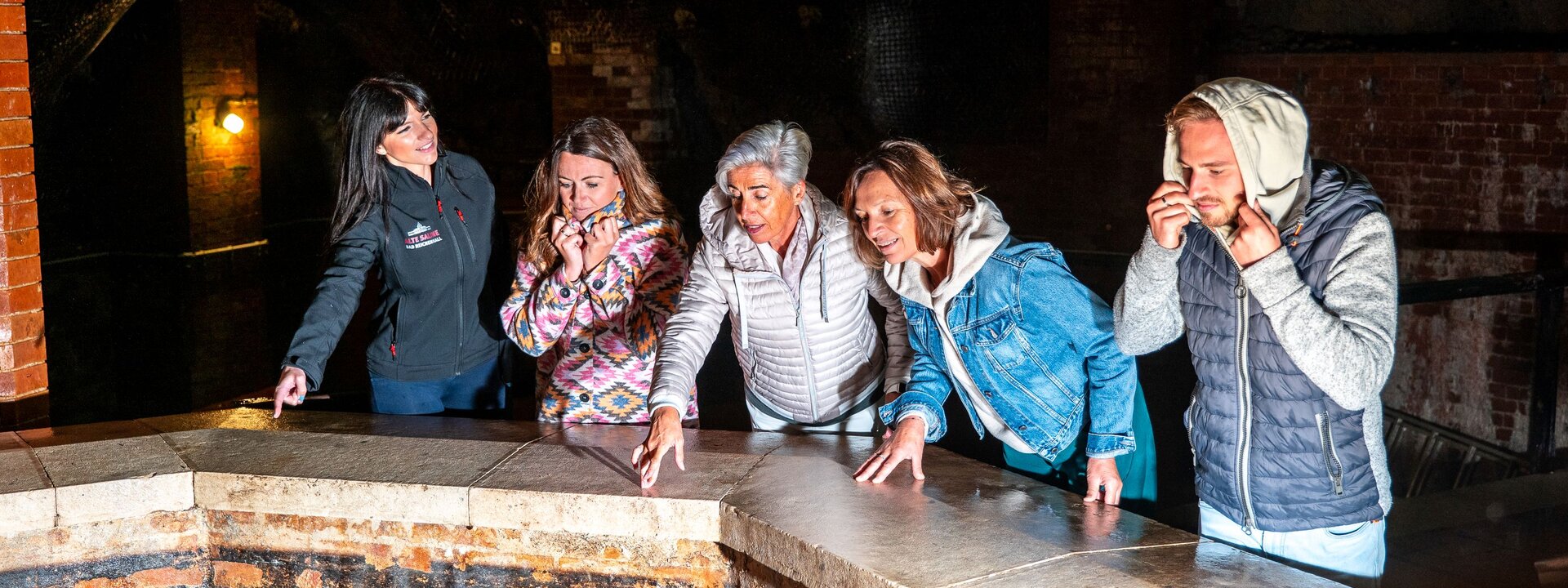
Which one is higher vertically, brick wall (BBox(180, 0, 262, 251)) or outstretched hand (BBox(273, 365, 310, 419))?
brick wall (BBox(180, 0, 262, 251))

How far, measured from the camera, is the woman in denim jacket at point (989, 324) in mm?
2715

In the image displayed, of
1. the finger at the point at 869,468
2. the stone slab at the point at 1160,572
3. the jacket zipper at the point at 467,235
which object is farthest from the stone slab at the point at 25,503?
the stone slab at the point at 1160,572

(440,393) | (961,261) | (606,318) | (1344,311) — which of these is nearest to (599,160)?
(606,318)

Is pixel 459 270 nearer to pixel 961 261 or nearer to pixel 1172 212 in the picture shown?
pixel 961 261

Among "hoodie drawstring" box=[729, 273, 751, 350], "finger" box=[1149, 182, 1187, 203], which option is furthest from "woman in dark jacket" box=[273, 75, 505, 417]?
"finger" box=[1149, 182, 1187, 203]

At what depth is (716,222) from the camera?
3.12 m

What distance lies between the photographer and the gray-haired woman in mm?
2961

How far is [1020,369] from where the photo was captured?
109 inches

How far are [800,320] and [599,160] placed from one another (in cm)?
73

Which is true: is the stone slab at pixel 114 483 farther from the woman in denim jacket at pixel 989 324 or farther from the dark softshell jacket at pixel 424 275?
the woman in denim jacket at pixel 989 324

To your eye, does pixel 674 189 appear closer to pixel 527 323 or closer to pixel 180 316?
pixel 180 316

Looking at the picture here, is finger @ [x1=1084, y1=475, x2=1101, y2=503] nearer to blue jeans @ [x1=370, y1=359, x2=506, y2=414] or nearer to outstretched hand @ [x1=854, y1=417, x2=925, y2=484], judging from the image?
outstretched hand @ [x1=854, y1=417, x2=925, y2=484]

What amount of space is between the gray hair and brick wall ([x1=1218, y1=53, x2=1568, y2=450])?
5.36 m

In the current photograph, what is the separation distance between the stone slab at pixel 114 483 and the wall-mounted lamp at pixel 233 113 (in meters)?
9.27
